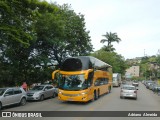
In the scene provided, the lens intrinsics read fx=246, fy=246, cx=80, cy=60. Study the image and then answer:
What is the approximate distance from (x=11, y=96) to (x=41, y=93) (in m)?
5.84

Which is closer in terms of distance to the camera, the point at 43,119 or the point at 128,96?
the point at 43,119

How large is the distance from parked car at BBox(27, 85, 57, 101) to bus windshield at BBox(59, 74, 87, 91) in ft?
11.5

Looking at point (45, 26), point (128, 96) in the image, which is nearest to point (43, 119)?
point (128, 96)

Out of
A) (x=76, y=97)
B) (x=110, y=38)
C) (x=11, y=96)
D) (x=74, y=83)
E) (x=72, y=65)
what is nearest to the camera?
(x=11, y=96)

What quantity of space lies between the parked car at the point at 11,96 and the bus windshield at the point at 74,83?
3.48 m

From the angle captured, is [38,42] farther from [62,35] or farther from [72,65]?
[72,65]

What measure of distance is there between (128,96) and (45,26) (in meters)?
14.6

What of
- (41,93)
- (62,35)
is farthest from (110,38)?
(41,93)

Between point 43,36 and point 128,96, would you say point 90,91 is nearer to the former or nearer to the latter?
point 128,96

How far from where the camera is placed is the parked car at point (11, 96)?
56.9ft

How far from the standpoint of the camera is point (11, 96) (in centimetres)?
1827

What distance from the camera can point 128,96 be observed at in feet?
86.9

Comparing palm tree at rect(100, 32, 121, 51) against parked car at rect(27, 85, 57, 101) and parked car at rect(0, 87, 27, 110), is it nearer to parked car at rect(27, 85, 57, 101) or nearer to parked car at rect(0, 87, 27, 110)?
parked car at rect(27, 85, 57, 101)

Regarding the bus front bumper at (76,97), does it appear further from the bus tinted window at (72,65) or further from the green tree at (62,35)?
the green tree at (62,35)
